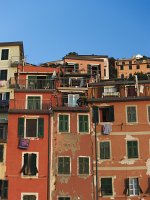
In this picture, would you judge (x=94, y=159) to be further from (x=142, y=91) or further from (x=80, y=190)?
(x=142, y=91)

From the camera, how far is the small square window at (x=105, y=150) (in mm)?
42719

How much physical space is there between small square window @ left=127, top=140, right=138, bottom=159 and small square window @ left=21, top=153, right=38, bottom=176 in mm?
10055

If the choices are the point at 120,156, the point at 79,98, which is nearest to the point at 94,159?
the point at 120,156

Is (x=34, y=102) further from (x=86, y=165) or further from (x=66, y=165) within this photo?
(x=86, y=165)

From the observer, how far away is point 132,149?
42.7 m

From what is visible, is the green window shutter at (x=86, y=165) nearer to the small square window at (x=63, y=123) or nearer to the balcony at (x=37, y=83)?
the small square window at (x=63, y=123)

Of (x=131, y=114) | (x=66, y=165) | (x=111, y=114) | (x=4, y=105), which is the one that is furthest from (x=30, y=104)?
(x=131, y=114)

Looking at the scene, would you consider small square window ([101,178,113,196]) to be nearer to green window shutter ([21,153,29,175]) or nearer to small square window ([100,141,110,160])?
small square window ([100,141,110,160])

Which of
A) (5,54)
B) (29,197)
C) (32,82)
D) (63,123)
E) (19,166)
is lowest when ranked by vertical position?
(29,197)

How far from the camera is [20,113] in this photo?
1730 inches

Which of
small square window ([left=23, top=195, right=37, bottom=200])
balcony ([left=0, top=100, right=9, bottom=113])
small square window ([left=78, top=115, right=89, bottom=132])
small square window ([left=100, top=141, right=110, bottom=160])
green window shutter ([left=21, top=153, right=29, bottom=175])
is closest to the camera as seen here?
small square window ([left=23, top=195, right=37, bottom=200])

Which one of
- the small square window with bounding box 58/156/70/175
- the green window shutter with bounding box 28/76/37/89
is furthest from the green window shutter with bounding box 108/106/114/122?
the green window shutter with bounding box 28/76/37/89

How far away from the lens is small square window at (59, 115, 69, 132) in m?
43.9

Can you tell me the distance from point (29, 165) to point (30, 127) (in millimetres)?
4235
